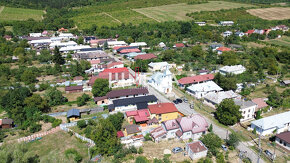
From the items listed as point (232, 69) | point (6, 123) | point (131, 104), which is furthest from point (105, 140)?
point (232, 69)

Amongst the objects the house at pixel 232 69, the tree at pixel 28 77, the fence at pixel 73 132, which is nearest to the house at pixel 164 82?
the house at pixel 232 69

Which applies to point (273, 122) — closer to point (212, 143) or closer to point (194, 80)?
point (212, 143)

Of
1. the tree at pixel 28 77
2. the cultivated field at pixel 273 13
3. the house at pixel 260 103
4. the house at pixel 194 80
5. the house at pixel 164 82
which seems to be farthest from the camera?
the cultivated field at pixel 273 13

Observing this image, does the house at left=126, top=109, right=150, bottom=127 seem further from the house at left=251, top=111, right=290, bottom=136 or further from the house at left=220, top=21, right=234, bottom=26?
the house at left=220, top=21, right=234, bottom=26

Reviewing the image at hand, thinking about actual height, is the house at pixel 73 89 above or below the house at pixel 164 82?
below

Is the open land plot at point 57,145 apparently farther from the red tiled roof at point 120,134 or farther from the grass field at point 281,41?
the grass field at point 281,41

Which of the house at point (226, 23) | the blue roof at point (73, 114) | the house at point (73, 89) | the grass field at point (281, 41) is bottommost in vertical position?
the blue roof at point (73, 114)
